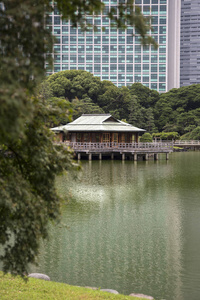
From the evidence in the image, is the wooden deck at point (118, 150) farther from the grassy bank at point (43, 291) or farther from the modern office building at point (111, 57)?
the modern office building at point (111, 57)

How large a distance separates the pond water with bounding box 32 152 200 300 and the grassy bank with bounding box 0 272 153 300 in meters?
1.14

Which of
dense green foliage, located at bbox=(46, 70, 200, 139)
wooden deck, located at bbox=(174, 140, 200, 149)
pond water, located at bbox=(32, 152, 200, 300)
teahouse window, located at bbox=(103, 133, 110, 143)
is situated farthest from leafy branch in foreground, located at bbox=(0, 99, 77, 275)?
wooden deck, located at bbox=(174, 140, 200, 149)

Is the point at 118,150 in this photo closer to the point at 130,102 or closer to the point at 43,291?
the point at 130,102

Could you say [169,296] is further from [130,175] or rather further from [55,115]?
[130,175]

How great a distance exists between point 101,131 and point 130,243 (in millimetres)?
36128

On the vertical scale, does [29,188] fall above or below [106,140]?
above

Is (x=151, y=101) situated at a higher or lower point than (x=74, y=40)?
lower

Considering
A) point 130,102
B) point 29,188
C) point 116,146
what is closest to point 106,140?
point 116,146

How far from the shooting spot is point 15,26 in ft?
16.4

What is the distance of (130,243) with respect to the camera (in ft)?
43.8

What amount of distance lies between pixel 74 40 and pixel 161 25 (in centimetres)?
2623

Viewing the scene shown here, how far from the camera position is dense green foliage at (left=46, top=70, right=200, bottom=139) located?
77250mm

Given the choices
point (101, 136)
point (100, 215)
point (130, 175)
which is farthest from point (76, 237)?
point (101, 136)

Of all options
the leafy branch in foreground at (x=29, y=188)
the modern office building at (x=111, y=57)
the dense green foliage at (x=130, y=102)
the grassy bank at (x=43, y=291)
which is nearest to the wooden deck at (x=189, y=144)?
the dense green foliage at (x=130, y=102)
